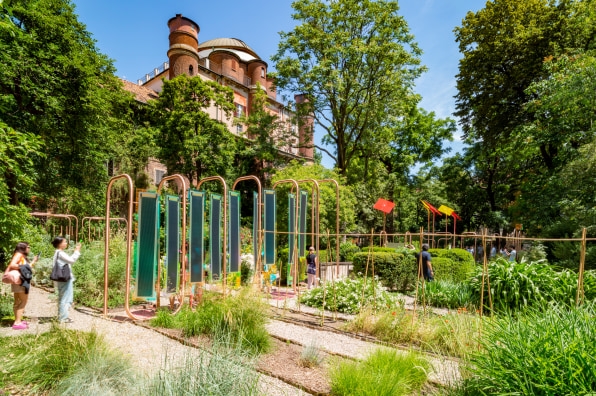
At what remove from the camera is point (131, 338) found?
5.70m

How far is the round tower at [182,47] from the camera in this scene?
28812 mm

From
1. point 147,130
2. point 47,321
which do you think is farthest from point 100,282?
point 147,130

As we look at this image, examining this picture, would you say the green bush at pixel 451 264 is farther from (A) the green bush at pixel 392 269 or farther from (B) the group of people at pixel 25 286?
(B) the group of people at pixel 25 286

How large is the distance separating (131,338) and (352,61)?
2001cm

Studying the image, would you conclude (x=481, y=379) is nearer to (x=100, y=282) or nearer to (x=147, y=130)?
(x=100, y=282)

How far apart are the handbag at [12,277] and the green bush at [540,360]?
703cm

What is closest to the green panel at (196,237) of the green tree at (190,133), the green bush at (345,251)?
the green bush at (345,251)

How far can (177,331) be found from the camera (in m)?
6.08

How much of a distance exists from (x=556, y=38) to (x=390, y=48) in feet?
27.6

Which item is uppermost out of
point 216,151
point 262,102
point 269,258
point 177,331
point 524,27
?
point 524,27

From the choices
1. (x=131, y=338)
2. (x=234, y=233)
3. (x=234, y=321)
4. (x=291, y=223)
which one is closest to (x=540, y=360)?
(x=234, y=321)

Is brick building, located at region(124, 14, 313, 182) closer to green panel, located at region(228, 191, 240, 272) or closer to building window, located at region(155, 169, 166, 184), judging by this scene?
building window, located at region(155, 169, 166, 184)

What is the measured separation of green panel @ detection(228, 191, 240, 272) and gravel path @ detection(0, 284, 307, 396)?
2.57 m

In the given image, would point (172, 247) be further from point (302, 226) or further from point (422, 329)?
point (422, 329)
